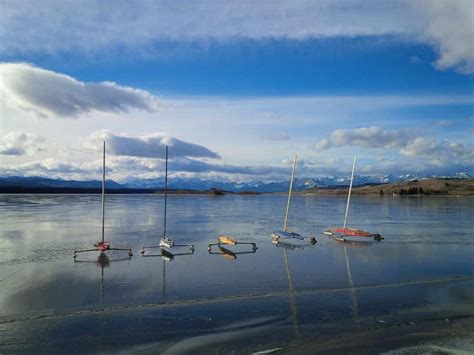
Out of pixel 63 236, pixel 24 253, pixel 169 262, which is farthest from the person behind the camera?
pixel 63 236

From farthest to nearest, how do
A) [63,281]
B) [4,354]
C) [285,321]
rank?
[63,281], [285,321], [4,354]

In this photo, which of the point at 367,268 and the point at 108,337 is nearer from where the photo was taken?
the point at 108,337

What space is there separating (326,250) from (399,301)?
49.3ft

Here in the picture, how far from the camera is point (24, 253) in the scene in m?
30.9

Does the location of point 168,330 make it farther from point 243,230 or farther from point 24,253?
point 243,230

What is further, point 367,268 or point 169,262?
point 169,262

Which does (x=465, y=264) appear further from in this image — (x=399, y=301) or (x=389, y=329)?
(x=389, y=329)

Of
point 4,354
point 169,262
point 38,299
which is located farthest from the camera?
point 169,262

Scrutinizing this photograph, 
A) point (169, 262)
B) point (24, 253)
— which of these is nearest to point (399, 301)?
point (169, 262)

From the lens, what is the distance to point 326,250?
34.4 meters

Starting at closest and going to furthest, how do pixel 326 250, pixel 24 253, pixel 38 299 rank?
1. pixel 38 299
2. pixel 24 253
3. pixel 326 250

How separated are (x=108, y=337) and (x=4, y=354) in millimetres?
3239

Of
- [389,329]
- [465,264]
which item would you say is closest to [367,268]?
[465,264]

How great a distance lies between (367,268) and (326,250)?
24.6ft
